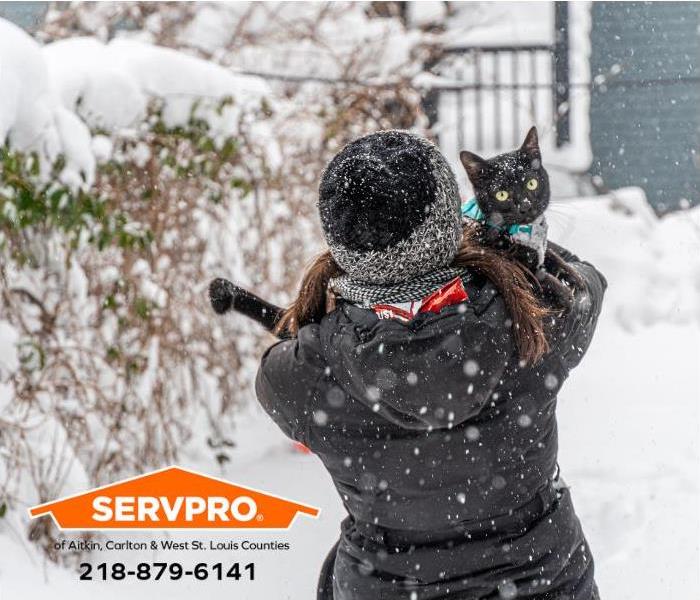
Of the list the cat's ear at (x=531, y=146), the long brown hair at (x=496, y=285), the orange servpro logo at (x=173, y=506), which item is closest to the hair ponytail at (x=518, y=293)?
the long brown hair at (x=496, y=285)

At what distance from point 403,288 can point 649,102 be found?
6.33 metres

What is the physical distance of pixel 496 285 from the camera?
113 centimetres

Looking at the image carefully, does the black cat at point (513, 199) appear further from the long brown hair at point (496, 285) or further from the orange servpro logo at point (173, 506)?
the orange servpro logo at point (173, 506)

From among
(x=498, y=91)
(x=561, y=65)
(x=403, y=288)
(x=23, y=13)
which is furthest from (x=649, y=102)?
(x=403, y=288)

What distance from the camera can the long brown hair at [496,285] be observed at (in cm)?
110

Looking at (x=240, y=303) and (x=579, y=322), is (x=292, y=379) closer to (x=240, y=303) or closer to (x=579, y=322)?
(x=240, y=303)

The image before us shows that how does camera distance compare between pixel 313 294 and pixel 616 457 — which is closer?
pixel 313 294

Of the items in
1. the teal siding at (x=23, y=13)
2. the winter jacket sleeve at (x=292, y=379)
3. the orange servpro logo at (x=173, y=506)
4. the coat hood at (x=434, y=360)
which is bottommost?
the orange servpro logo at (x=173, y=506)

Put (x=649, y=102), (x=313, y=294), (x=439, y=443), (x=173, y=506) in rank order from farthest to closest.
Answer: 1. (x=649, y=102)
2. (x=173, y=506)
3. (x=313, y=294)
4. (x=439, y=443)

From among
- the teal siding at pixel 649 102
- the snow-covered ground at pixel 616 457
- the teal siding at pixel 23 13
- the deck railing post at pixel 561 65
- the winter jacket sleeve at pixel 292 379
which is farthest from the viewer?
the teal siding at pixel 649 102

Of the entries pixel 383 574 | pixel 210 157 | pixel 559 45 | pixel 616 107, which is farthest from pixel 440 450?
pixel 616 107

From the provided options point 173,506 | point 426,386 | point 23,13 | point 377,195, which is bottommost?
point 173,506

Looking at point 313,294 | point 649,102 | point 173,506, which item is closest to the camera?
point 313,294

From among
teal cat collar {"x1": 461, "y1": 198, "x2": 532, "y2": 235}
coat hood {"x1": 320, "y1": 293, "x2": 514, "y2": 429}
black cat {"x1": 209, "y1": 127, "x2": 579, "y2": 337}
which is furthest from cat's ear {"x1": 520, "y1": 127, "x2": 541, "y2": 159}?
coat hood {"x1": 320, "y1": 293, "x2": 514, "y2": 429}
